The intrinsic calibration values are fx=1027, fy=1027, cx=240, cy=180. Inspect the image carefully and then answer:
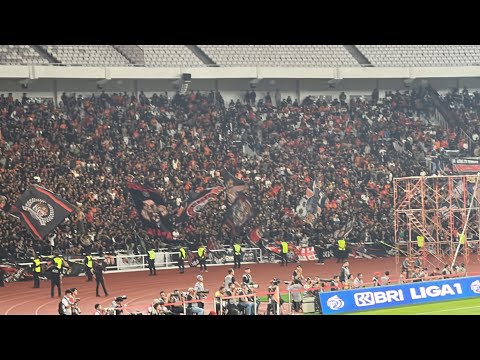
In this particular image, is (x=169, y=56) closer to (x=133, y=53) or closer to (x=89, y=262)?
(x=133, y=53)

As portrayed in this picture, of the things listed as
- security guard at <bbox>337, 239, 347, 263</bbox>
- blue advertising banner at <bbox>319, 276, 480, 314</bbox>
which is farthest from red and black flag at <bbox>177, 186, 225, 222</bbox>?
blue advertising banner at <bbox>319, 276, 480, 314</bbox>

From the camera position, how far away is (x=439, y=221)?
751 inches

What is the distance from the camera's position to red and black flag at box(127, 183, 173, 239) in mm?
18750

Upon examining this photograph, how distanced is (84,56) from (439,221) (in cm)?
742

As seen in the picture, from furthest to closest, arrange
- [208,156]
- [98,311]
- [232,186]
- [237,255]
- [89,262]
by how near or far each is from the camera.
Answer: [208,156]
[232,186]
[237,255]
[89,262]
[98,311]

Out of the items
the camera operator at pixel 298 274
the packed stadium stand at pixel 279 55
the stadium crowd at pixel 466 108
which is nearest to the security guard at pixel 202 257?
the camera operator at pixel 298 274

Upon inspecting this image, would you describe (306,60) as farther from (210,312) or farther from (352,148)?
(210,312)

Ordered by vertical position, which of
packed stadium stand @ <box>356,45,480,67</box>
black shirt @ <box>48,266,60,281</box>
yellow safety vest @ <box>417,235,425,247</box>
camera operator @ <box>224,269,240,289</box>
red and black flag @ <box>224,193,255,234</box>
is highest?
packed stadium stand @ <box>356,45,480,67</box>

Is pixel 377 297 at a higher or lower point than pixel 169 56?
lower

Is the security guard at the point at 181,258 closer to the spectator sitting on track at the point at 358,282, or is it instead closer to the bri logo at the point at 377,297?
the spectator sitting on track at the point at 358,282

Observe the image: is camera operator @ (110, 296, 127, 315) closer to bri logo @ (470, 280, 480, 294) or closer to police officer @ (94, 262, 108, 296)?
police officer @ (94, 262, 108, 296)

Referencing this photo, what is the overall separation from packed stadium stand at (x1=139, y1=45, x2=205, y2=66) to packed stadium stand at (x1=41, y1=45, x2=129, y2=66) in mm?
485

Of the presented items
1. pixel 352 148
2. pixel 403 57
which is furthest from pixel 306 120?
pixel 403 57

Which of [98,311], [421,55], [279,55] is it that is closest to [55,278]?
[98,311]
